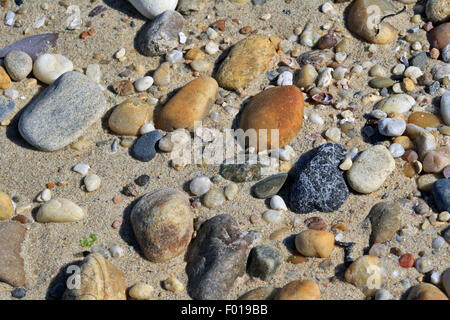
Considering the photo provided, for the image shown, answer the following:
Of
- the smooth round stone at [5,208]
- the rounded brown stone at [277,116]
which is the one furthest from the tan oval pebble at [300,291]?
the smooth round stone at [5,208]

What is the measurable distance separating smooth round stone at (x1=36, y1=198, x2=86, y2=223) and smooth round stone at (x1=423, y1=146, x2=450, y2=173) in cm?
194

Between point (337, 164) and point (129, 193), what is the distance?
119 cm

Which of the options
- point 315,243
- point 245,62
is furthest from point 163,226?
point 245,62

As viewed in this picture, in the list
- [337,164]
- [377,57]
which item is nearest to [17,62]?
[337,164]

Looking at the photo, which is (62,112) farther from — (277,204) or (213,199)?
(277,204)

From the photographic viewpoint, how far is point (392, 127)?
3.02 m

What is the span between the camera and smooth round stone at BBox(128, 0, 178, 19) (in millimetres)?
3574

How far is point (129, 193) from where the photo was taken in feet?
9.68

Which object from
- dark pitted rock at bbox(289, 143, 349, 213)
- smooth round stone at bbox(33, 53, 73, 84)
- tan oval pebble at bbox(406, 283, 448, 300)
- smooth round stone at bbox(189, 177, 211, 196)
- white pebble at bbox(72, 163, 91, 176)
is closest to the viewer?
tan oval pebble at bbox(406, 283, 448, 300)

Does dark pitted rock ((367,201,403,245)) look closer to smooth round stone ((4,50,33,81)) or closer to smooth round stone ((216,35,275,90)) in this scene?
smooth round stone ((216,35,275,90))

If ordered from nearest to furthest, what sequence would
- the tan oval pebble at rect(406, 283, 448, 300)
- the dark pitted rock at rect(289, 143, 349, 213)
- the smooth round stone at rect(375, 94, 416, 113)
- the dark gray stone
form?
the tan oval pebble at rect(406, 283, 448, 300)
the dark pitted rock at rect(289, 143, 349, 213)
the smooth round stone at rect(375, 94, 416, 113)
the dark gray stone

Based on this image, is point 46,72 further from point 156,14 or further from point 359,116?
point 359,116

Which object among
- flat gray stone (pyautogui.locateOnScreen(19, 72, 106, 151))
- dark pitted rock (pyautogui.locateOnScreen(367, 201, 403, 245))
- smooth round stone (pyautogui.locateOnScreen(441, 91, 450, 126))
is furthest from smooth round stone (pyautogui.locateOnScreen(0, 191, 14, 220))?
smooth round stone (pyautogui.locateOnScreen(441, 91, 450, 126))

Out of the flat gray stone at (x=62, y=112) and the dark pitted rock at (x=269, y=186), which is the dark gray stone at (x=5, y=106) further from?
the dark pitted rock at (x=269, y=186)
